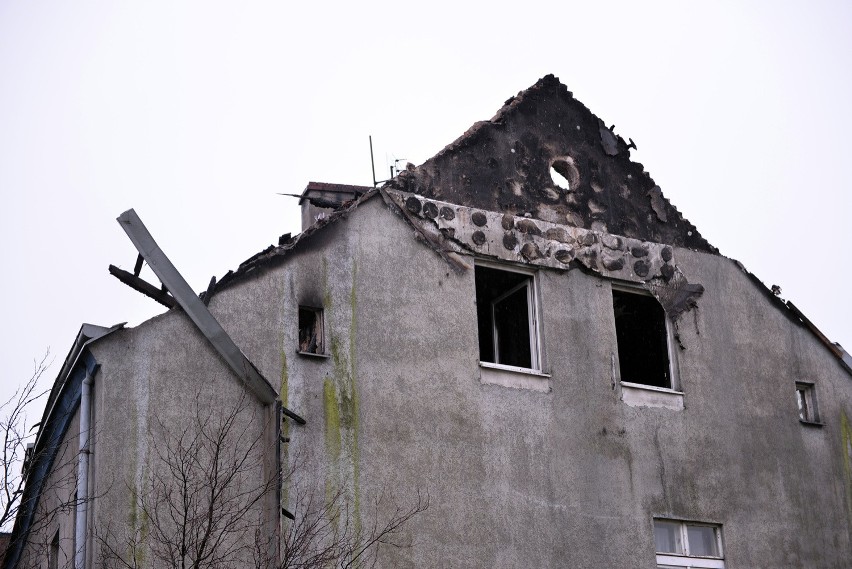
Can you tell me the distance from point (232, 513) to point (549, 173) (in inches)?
242

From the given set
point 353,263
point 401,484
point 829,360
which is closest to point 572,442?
point 401,484

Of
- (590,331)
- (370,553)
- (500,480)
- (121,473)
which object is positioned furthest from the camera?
(590,331)

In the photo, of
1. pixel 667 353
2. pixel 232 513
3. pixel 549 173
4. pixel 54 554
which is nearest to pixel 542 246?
pixel 549 173

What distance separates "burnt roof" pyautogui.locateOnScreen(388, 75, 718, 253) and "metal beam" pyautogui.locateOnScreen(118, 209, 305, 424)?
2.97 meters

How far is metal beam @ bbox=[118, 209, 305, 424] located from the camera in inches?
483

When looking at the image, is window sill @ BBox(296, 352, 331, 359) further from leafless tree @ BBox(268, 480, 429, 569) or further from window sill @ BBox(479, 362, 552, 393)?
window sill @ BBox(479, 362, 552, 393)

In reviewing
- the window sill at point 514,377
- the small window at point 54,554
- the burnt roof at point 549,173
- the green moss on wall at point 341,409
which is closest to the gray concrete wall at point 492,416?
the green moss on wall at point 341,409

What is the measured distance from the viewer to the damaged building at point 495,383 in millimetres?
12203

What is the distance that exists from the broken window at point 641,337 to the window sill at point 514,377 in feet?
6.21

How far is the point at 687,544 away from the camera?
14516mm

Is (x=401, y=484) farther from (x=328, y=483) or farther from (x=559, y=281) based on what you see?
(x=559, y=281)

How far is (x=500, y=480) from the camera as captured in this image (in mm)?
13539

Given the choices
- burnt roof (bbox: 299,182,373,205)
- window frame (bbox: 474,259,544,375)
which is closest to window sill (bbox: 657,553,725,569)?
window frame (bbox: 474,259,544,375)

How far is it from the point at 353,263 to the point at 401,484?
2.41 meters
